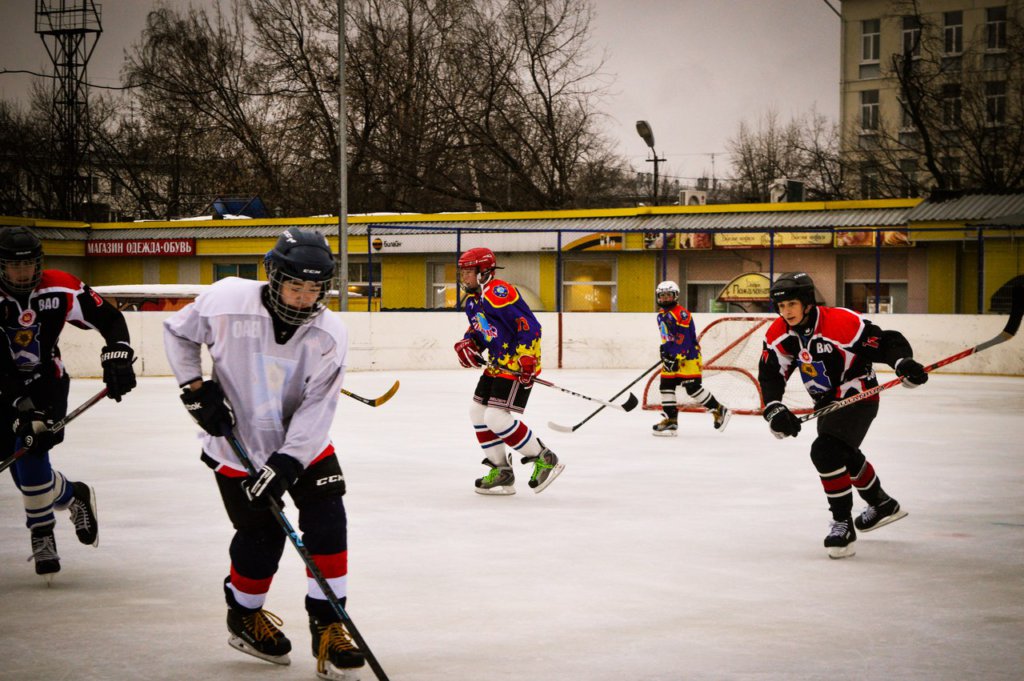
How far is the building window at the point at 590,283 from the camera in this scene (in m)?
22.5

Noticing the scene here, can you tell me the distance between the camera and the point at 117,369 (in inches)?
169

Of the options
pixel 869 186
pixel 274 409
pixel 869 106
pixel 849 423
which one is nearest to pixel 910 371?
pixel 849 423

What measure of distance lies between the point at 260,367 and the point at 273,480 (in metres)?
0.34

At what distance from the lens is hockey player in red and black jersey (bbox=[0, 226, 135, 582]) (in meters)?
4.37

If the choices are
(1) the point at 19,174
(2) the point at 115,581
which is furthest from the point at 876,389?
(1) the point at 19,174

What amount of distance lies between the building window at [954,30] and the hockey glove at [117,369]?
123 feet

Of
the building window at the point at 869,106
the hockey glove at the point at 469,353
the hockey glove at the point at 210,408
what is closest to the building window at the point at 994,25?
the building window at the point at 869,106

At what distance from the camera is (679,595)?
4.28 metres

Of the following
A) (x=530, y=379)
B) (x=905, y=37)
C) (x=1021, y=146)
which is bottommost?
(x=530, y=379)

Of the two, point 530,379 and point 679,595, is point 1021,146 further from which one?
point 679,595

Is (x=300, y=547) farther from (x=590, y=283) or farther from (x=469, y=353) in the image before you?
(x=590, y=283)

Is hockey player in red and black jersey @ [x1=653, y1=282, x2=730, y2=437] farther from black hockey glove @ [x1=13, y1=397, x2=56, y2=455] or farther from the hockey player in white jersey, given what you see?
the hockey player in white jersey

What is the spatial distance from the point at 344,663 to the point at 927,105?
28417 mm

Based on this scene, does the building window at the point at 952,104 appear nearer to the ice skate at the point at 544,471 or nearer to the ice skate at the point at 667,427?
the ice skate at the point at 667,427
